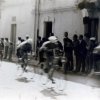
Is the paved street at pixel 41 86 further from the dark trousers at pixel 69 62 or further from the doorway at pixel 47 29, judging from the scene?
the doorway at pixel 47 29

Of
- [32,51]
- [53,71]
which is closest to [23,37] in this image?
[32,51]

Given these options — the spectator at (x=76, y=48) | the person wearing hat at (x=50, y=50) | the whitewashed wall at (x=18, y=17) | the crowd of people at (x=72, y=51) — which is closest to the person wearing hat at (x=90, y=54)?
the crowd of people at (x=72, y=51)

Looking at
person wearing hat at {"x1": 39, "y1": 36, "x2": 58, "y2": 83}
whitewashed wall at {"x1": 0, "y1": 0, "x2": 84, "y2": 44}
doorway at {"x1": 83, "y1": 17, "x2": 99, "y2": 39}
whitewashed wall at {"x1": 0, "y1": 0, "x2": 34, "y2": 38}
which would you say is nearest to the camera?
doorway at {"x1": 83, "y1": 17, "x2": 99, "y2": 39}

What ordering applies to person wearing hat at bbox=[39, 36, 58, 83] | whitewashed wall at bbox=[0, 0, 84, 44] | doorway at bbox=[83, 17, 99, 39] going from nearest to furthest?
doorway at bbox=[83, 17, 99, 39] → whitewashed wall at bbox=[0, 0, 84, 44] → person wearing hat at bbox=[39, 36, 58, 83]

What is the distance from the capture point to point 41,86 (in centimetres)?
412

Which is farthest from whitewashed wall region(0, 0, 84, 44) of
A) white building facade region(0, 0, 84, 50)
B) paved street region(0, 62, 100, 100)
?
paved street region(0, 62, 100, 100)

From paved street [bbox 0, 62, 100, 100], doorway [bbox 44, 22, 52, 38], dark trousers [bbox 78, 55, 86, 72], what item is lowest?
paved street [bbox 0, 62, 100, 100]

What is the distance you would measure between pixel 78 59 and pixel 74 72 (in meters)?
0.21

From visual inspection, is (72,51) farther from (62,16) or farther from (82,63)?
(62,16)

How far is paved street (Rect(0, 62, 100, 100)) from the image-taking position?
3832 mm

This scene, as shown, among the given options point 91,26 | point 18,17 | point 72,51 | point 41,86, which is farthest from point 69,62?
point 18,17

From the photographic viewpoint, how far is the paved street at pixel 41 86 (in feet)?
12.6

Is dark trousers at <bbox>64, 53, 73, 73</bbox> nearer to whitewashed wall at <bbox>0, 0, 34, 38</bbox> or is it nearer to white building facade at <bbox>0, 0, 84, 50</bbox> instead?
white building facade at <bbox>0, 0, 84, 50</bbox>

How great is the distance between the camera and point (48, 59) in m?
3.99
